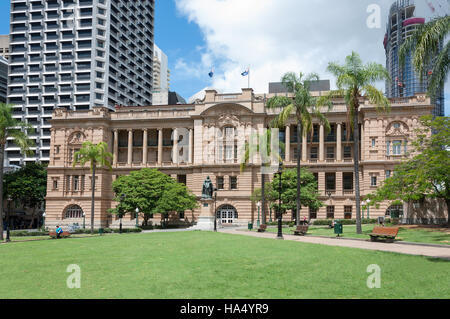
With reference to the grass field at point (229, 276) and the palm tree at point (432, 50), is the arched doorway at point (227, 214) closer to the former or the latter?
the palm tree at point (432, 50)

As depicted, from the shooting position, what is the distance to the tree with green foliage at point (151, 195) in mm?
59906

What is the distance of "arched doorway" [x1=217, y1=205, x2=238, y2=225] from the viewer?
68.0 meters

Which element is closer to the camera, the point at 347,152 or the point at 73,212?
the point at 347,152

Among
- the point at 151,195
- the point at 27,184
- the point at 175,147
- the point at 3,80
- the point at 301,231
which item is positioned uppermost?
the point at 3,80

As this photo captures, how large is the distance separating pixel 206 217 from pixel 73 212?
29.3m

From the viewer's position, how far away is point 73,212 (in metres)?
72.9

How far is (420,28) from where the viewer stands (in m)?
19.7

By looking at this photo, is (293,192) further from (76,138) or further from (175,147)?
(76,138)

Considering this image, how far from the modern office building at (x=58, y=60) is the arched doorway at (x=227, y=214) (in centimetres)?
5879

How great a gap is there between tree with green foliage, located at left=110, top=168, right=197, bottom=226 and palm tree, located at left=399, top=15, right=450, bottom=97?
44.0m

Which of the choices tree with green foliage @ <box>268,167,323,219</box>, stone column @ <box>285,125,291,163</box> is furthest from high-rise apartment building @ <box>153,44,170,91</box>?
tree with green foliage @ <box>268,167,323,219</box>

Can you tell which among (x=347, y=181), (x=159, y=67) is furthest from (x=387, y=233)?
(x=159, y=67)

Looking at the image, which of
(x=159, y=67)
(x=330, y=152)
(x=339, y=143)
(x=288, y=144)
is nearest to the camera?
(x=339, y=143)

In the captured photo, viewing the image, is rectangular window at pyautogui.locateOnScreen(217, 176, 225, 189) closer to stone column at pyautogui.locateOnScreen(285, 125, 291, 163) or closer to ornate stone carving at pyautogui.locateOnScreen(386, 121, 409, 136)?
stone column at pyautogui.locateOnScreen(285, 125, 291, 163)
